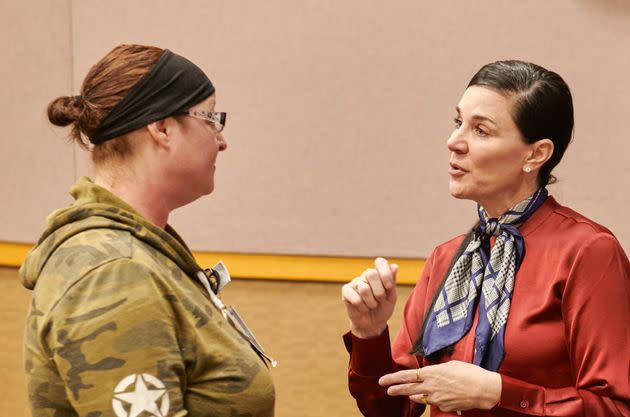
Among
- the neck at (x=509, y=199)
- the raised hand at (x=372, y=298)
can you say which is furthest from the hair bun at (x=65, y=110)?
the neck at (x=509, y=199)

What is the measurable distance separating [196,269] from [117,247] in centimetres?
21

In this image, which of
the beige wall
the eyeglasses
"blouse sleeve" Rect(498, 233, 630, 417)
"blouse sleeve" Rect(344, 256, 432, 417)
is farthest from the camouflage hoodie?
the beige wall

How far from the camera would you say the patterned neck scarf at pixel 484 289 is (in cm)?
177

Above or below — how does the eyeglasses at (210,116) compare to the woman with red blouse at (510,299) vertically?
above

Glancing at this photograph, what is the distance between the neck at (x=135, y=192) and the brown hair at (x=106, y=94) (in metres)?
0.04

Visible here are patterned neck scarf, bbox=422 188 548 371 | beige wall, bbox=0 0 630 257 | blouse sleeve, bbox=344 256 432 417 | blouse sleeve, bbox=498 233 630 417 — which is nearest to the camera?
blouse sleeve, bbox=498 233 630 417

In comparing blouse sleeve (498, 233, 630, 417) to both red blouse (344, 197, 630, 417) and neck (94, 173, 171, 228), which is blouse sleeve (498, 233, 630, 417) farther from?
neck (94, 173, 171, 228)

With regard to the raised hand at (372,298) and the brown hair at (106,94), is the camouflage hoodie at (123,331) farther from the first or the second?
the raised hand at (372,298)

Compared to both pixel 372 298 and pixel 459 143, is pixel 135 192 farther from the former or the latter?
pixel 459 143

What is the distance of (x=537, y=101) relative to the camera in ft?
5.91

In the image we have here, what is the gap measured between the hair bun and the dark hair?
2.83ft

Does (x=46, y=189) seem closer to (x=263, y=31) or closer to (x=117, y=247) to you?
(x=263, y=31)

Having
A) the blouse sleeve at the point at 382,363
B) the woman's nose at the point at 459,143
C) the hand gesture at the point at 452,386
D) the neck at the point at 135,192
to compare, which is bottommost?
the blouse sleeve at the point at 382,363

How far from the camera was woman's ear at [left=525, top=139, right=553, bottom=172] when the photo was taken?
1.82m
